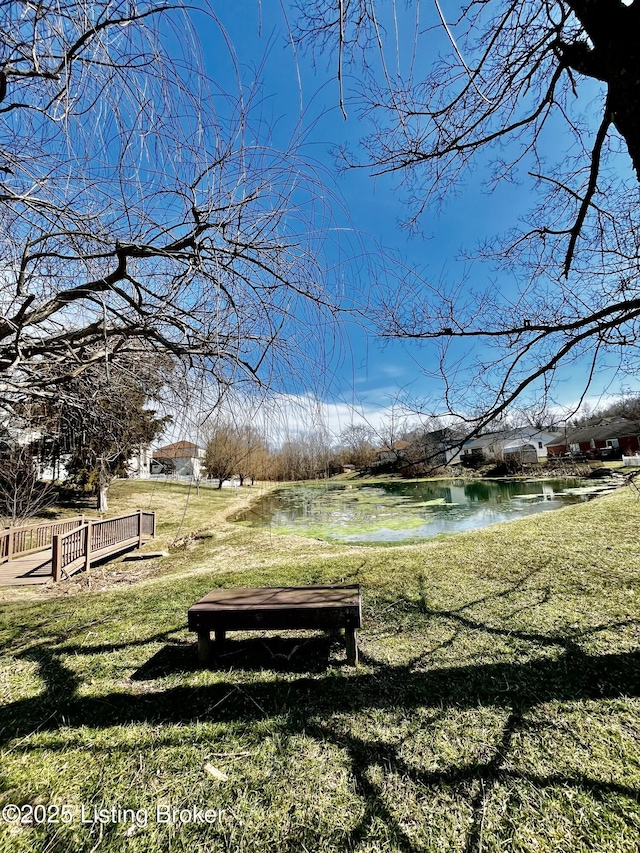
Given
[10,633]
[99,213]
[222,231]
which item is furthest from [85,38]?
[10,633]

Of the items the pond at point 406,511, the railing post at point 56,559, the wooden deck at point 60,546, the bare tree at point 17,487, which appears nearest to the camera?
the railing post at point 56,559

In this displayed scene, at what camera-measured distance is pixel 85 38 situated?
1.12 meters

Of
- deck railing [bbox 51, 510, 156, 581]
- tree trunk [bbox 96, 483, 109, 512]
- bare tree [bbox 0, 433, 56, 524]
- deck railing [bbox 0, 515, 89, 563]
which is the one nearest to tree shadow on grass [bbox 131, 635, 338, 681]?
deck railing [bbox 51, 510, 156, 581]

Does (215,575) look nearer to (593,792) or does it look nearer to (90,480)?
(593,792)

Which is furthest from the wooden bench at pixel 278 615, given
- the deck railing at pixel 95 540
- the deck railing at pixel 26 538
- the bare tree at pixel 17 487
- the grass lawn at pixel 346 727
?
the bare tree at pixel 17 487

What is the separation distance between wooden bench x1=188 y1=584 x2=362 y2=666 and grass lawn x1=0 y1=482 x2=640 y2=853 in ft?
1.07

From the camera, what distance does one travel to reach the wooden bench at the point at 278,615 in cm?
307

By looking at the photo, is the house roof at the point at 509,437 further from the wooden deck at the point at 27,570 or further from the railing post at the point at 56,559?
the wooden deck at the point at 27,570

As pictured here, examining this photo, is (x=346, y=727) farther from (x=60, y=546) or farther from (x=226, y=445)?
(x=60, y=546)

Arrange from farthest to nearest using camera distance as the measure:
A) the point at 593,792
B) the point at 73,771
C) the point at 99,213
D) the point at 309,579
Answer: the point at 309,579, the point at 73,771, the point at 593,792, the point at 99,213

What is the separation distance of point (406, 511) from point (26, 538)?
1235 cm

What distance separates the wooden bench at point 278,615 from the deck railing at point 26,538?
6266 mm

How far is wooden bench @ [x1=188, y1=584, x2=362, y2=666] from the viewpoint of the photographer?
3.07 meters

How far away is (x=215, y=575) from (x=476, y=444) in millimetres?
5182
